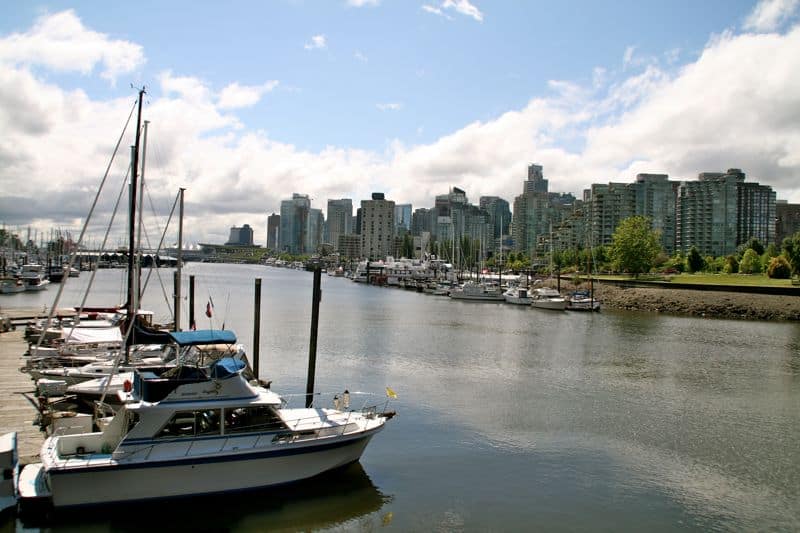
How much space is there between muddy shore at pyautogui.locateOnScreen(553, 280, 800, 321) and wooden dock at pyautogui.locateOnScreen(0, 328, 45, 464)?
84.0 m

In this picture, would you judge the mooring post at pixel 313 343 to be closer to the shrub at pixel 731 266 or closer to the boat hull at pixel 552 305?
the boat hull at pixel 552 305

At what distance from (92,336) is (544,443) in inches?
1107

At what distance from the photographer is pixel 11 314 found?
60312 mm

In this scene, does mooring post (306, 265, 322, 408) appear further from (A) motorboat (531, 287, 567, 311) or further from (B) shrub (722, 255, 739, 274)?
(B) shrub (722, 255, 739, 274)

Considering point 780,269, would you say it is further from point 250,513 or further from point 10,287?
point 10,287

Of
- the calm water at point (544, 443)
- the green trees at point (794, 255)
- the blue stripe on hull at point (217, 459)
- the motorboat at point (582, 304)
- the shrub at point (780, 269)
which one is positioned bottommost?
the calm water at point (544, 443)

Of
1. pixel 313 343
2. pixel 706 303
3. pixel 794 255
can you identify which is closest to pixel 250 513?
pixel 313 343

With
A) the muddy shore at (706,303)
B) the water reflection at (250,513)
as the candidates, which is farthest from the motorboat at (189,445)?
the muddy shore at (706,303)

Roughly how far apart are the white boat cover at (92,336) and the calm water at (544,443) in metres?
9.51

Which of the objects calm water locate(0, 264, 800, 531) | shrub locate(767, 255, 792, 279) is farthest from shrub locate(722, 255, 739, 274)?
calm water locate(0, 264, 800, 531)

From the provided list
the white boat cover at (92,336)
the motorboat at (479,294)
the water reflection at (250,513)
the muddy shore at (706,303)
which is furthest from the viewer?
the motorboat at (479,294)

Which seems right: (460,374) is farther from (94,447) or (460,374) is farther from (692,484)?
(94,447)

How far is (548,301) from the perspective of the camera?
320ft

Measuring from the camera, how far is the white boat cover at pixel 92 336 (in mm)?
35894
